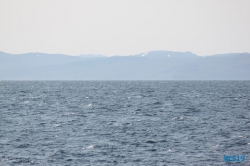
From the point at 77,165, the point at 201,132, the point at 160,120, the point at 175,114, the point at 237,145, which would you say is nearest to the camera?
the point at 77,165

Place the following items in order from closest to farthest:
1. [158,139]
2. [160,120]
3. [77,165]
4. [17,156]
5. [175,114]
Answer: [77,165] < [17,156] < [158,139] < [160,120] < [175,114]

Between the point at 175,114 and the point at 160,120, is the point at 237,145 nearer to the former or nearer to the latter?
the point at 160,120

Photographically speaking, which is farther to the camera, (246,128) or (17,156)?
(246,128)

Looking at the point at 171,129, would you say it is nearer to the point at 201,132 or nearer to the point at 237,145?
the point at 201,132

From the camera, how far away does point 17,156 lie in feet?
129

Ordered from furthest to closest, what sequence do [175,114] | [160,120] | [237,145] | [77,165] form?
1. [175,114]
2. [160,120]
3. [237,145]
4. [77,165]

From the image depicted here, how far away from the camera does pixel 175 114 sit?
71125 mm

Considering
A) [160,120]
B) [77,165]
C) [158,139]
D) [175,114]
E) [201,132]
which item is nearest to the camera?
Answer: [77,165]

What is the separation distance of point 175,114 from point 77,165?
36.7m

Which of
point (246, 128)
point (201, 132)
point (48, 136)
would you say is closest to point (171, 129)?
point (201, 132)

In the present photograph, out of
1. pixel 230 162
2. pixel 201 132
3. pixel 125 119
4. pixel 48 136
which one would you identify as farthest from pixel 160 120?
pixel 230 162

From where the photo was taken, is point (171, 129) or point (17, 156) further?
point (171, 129)

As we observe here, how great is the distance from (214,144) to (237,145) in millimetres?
2151

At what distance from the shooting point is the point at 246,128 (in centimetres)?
5412
